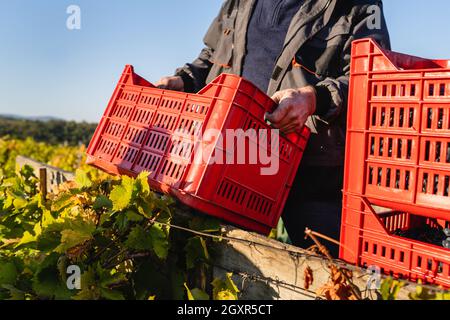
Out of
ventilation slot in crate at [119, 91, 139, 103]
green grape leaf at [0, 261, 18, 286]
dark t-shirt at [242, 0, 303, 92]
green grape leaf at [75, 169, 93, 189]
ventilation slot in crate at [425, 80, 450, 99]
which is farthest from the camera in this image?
dark t-shirt at [242, 0, 303, 92]

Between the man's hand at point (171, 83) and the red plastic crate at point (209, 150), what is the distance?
44 centimetres

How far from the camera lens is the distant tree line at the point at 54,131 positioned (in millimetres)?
23906

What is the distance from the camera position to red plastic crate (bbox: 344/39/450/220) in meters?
1.53

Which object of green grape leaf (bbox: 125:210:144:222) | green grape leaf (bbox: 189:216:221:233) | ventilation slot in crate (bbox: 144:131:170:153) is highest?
ventilation slot in crate (bbox: 144:131:170:153)

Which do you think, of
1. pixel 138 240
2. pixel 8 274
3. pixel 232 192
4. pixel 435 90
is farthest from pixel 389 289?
pixel 8 274

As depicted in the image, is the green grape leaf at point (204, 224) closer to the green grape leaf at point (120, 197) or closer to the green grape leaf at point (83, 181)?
the green grape leaf at point (120, 197)

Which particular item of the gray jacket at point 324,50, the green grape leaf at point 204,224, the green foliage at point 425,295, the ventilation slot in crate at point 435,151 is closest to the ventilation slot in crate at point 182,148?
the green grape leaf at point 204,224

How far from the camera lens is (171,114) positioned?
219cm

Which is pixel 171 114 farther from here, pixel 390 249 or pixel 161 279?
pixel 390 249

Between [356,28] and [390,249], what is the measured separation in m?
1.22

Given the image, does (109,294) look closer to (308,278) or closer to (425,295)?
(308,278)

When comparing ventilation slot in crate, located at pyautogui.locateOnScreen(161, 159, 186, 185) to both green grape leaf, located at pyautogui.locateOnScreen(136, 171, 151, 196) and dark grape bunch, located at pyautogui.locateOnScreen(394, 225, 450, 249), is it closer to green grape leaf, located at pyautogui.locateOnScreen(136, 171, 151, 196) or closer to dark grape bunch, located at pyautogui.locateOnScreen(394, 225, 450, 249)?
green grape leaf, located at pyautogui.locateOnScreen(136, 171, 151, 196)

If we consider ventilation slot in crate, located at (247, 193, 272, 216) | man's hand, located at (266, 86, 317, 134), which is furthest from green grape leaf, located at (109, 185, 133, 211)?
man's hand, located at (266, 86, 317, 134)
